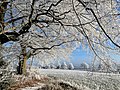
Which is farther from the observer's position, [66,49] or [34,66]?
[34,66]

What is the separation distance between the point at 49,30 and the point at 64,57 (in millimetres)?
8344

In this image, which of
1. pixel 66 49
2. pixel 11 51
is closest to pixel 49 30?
pixel 11 51

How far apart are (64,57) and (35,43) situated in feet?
28.0

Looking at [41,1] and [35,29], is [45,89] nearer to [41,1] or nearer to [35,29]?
[35,29]

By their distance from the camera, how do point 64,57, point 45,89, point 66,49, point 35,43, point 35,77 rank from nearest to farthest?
point 45,89 < point 35,43 < point 35,77 < point 66,49 < point 64,57

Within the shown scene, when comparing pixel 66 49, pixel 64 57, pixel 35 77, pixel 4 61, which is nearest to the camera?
pixel 4 61

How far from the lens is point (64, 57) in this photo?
2189cm

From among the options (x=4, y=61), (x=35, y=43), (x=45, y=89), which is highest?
(x=35, y=43)

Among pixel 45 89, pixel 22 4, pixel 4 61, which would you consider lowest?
pixel 45 89

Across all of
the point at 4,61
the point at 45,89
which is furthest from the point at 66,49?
the point at 4,61

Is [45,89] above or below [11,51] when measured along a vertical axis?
below

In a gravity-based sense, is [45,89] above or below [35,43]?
below

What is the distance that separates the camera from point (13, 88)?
38.8 feet

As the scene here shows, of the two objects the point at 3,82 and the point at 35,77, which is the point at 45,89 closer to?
the point at 3,82
